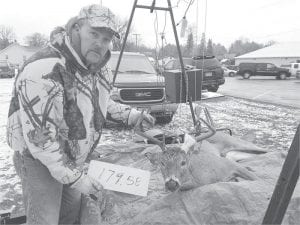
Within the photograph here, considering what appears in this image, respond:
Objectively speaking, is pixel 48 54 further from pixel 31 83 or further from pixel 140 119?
pixel 140 119

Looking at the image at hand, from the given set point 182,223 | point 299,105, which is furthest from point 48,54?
point 299,105

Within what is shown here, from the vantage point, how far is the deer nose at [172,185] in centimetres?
329

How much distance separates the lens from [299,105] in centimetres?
1303

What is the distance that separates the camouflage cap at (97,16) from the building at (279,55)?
5170 centimetres

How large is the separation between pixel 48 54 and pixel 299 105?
12392 mm

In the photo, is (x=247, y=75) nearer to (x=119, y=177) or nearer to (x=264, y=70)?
(x=264, y=70)

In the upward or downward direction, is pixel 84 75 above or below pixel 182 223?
above

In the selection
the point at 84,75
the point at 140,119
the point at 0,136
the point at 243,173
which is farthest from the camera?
the point at 0,136

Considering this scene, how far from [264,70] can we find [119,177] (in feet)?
105

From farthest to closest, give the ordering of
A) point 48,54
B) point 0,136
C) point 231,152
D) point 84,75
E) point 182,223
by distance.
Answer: point 0,136 → point 231,152 → point 182,223 → point 84,75 → point 48,54

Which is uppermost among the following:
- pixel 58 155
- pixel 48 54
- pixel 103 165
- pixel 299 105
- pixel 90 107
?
pixel 48 54

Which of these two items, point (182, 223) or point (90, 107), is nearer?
point (90, 107)

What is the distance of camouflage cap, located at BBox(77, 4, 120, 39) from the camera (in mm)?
2316

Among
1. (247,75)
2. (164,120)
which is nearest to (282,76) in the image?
(247,75)
